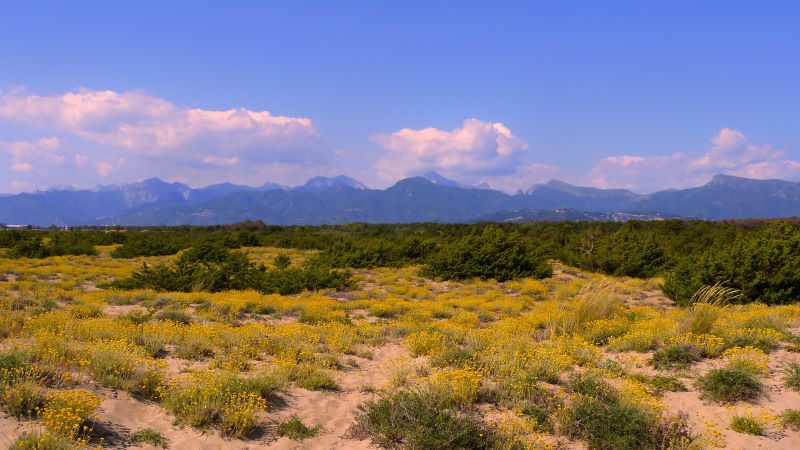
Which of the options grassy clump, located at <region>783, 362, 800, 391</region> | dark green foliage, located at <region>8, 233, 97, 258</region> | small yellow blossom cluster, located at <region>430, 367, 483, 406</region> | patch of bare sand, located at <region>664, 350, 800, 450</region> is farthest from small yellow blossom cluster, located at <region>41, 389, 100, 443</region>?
dark green foliage, located at <region>8, 233, 97, 258</region>

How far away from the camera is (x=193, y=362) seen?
754 cm

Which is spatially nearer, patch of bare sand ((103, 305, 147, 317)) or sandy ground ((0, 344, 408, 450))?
sandy ground ((0, 344, 408, 450))

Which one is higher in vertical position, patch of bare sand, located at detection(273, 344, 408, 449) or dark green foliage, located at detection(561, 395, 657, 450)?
dark green foliage, located at detection(561, 395, 657, 450)

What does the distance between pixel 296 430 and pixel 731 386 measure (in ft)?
19.4

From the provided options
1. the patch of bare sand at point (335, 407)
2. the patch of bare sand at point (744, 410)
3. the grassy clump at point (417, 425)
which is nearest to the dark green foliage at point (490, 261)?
the patch of bare sand at point (335, 407)

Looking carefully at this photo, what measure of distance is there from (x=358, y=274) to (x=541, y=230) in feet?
98.4

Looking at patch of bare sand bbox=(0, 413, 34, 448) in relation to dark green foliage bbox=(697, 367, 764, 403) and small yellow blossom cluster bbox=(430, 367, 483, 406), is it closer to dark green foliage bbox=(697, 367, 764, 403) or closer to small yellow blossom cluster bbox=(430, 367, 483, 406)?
small yellow blossom cluster bbox=(430, 367, 483, 406)

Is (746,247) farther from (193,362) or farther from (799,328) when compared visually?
(193,362)

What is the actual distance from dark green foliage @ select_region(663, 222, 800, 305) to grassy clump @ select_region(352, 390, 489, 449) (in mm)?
12954

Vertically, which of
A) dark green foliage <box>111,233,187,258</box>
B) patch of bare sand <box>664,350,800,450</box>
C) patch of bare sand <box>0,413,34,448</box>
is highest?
patch of bare sand <box>0,413,34,448</box>

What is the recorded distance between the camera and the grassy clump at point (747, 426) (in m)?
5.25

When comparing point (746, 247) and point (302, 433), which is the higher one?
point (746, 247)

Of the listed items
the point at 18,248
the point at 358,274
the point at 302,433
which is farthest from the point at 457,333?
the point at 18,248

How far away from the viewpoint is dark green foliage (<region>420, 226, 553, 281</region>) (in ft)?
73.2
